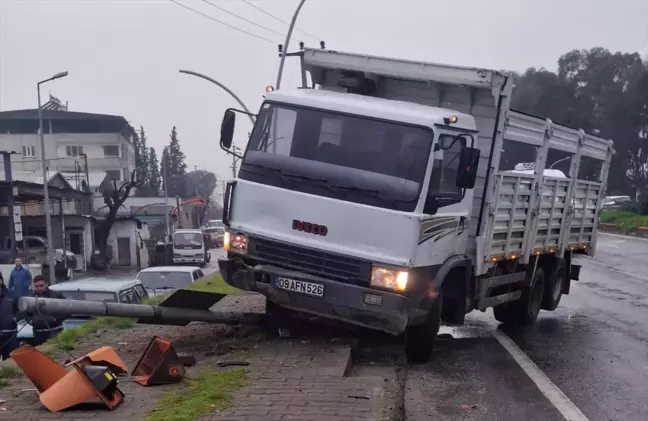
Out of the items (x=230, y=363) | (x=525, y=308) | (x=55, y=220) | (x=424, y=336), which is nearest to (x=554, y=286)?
(x=525, y=308)

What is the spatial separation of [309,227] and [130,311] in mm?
2037

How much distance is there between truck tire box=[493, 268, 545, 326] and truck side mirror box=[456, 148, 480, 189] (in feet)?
13.1

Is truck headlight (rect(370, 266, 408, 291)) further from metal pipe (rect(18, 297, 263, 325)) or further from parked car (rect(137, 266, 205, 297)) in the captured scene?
parked car (rect(137, 266, 205, 297))

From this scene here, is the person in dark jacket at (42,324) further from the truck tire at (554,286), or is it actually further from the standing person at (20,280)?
the truck tire at (554,286)

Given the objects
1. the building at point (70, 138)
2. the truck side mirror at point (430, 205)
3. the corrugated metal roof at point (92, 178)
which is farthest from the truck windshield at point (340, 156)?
the building at point (70, 138)

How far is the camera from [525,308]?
39.2 feet

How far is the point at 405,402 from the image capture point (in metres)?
7.20

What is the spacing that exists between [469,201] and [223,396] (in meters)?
4.17

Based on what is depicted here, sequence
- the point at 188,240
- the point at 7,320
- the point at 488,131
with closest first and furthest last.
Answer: the point at 488,131 < the point at 7,320 < the point at 188,240

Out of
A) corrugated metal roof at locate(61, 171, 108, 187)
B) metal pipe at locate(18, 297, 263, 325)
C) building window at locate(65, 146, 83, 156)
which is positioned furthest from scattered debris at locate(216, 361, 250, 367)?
building window at locate(65, 146, 83, 156)

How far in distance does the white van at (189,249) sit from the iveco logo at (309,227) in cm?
3611

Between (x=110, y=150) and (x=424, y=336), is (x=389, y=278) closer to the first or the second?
(x=424, y=336)

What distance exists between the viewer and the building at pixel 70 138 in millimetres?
73000

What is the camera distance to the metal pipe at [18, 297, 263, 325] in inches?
288
